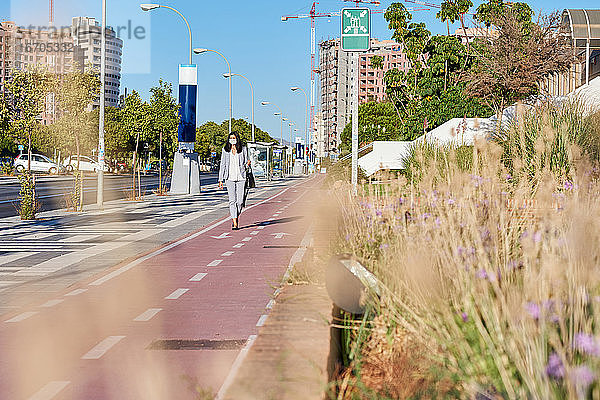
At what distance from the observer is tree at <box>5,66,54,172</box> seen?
4753 centimetres

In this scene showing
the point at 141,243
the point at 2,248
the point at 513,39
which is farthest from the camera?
the point at 513,39

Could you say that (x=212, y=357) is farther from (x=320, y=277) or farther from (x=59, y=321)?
(x=59, y=321)

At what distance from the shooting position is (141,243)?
48.1 feet

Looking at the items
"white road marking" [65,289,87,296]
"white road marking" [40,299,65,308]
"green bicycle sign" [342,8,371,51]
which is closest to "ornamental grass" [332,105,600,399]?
"white road marking" [40,299,65,308]

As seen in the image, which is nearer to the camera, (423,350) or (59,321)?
(423,350)

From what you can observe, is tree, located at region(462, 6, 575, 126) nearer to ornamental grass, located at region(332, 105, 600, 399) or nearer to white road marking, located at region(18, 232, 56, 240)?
white road marking, located at region(18, 232, 56, 240)

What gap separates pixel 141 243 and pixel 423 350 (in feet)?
37.4

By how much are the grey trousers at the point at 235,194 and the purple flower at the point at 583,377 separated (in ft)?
48.1

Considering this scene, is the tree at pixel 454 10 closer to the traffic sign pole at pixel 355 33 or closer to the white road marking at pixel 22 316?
the traffic sign pole at pixel 355 33

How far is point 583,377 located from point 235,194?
14858 mm

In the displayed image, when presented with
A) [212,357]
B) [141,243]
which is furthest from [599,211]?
[141,243]

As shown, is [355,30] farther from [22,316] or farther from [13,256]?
[22,316]

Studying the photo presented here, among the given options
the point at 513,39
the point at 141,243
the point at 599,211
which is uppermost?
the point at 513,39

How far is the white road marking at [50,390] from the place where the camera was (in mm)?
4987
